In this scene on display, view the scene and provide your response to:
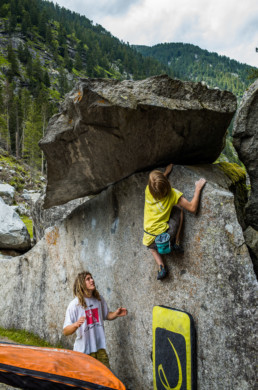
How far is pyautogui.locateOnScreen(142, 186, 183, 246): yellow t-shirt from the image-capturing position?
4402 millimetres

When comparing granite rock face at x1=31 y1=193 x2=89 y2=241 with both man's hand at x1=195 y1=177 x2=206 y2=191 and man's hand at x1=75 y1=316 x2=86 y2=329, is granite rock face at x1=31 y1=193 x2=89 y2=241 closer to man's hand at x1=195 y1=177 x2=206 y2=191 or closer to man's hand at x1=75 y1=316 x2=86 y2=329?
man's hand at x1=75 y1=316 x2=86 y2=329

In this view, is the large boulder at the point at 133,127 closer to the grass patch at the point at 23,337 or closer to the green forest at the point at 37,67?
the grass patch at the point at 23,337

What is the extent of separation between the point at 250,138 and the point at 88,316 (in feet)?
13.6

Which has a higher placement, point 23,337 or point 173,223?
point 173,223

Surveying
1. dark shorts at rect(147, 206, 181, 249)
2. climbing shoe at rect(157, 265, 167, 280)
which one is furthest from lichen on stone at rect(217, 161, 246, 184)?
climbing shoe at rect(157, 265, 167, 280)

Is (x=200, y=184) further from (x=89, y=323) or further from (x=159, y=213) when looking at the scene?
(x=89, y=323)

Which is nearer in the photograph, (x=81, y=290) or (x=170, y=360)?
(x=170, y=360)

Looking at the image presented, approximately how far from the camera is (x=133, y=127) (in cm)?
454

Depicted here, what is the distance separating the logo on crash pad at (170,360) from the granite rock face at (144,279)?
26 centimetres

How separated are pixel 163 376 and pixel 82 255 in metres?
3.18

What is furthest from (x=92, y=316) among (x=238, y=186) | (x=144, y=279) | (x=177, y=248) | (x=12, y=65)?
(x=12, y=65)

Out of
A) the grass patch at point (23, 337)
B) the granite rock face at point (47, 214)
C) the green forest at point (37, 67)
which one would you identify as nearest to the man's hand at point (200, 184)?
the granite rock face at point (47, 214)

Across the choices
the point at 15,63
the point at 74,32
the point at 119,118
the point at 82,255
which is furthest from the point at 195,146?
the point at 74,32

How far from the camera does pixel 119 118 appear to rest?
4363 millimetres
